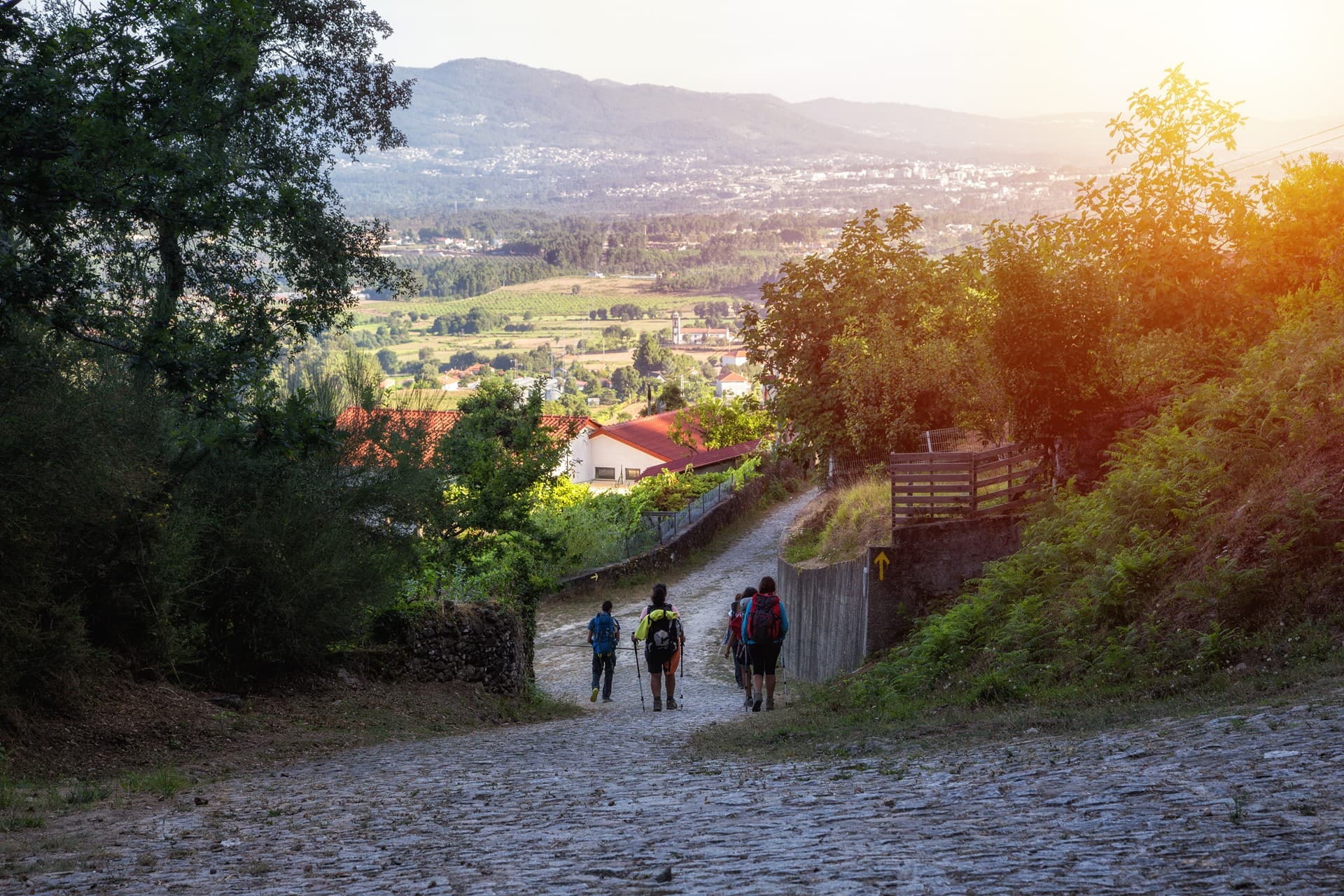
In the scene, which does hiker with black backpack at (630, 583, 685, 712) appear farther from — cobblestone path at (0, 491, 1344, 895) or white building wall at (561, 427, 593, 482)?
white building wall at (561, 427, 593, 482)

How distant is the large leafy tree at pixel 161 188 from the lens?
28.2 ft

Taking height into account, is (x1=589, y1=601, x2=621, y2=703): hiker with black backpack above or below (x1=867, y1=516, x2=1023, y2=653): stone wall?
below

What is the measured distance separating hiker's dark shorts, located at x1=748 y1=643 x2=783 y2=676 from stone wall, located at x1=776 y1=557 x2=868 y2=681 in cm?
373

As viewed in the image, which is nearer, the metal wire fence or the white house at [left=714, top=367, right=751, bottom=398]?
the metal wire fence

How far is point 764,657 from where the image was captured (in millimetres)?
14578

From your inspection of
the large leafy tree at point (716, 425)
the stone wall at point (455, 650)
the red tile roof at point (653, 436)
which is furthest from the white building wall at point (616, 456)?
the stone wall at point (455, 650)

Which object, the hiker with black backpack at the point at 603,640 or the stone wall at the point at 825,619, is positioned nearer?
the hiker with black backpack at the point at 603,640

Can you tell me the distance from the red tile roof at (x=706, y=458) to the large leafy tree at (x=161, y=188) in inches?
1934

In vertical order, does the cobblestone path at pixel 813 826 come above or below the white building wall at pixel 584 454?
above

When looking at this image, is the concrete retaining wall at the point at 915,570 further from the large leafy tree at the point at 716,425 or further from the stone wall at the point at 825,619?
the large leafy tree at the point at 716,425

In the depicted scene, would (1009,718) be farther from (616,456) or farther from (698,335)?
(698,335)

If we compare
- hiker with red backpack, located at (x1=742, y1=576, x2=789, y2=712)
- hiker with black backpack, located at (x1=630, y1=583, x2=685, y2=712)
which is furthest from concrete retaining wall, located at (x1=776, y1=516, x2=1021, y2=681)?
hiker with red backpack, located at (x1=742, y1=576, x2=789, y2=712)

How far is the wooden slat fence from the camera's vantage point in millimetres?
18188

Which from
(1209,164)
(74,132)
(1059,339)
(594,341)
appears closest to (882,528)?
(1059,339)
